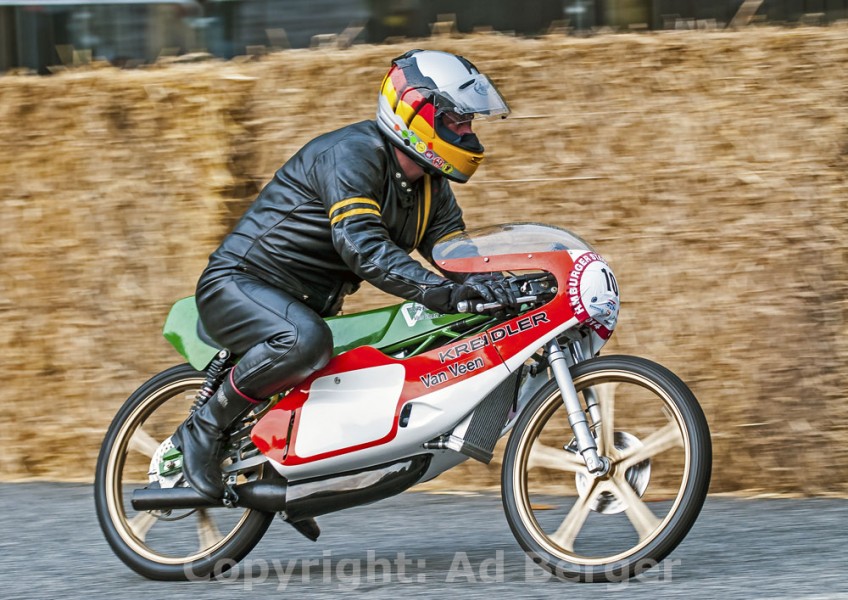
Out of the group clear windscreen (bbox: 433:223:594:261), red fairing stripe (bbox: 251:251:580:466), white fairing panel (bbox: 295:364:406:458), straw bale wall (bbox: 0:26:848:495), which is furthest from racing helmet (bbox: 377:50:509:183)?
straw bale wall (bbox: 0:26:848:495)

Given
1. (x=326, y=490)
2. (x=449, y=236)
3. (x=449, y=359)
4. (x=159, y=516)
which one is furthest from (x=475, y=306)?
(x=159, y=516)

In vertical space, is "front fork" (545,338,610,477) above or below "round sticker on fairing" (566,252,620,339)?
below

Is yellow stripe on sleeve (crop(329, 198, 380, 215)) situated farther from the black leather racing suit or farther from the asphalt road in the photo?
the asphalt road

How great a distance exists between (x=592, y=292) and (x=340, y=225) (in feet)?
3.14

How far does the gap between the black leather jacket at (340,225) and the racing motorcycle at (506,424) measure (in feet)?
0.73

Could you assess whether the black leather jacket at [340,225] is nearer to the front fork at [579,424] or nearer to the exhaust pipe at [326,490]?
the front fork at [579,424]

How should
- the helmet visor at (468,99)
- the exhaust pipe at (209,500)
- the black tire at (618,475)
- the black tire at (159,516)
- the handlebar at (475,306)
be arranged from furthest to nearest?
the black tire at (159,516) → the exhaust pipe at (209,500) → the helmet visor at (468,99) → the handlebar at (475,306) → the black tire at (618,475)

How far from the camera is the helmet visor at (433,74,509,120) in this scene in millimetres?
5184

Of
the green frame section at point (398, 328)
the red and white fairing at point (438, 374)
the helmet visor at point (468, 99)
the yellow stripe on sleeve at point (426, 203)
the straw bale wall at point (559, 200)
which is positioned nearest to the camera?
the red and white fairing at point (438, 374)

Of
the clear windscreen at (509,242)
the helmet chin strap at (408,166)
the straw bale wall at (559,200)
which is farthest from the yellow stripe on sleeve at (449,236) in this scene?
the straw bale wall at (559,200)

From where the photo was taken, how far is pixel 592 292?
16.5 feet

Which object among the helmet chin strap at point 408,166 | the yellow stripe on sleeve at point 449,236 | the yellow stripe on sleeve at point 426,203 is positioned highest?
the helmet chin strap at point 408,166

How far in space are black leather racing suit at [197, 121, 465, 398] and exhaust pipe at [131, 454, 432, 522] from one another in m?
0.39

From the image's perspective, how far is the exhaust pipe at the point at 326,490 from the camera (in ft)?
17.5
